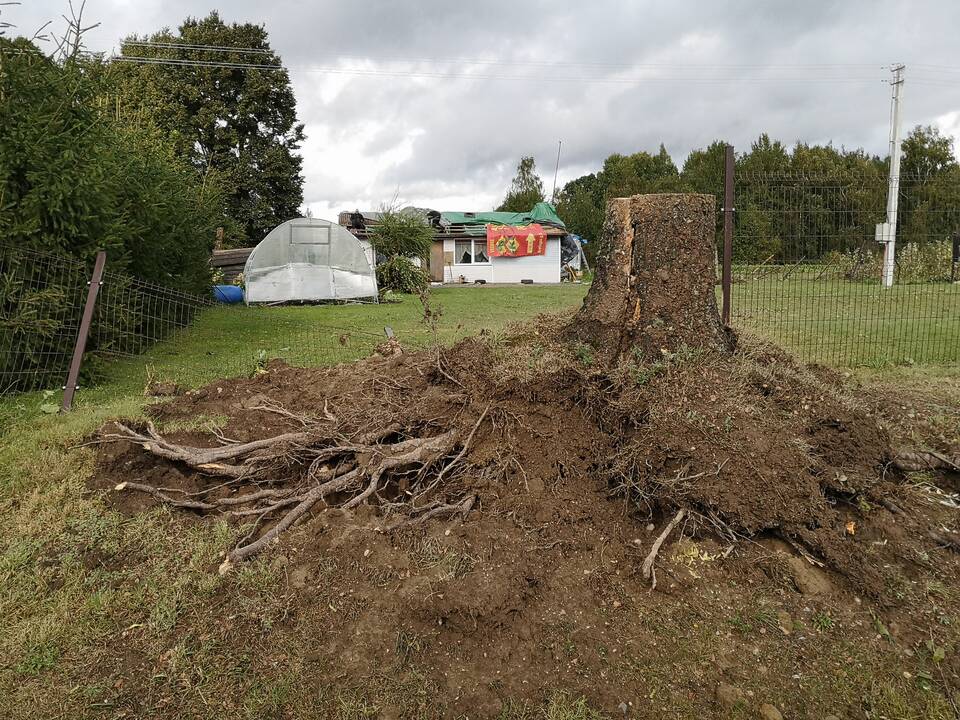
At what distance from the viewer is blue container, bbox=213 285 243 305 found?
701 inches

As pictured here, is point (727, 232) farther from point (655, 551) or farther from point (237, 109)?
point (237, 109)

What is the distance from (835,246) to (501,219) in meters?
28.9

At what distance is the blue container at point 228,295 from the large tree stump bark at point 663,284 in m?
15.1

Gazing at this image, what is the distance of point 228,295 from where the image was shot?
60.0ft

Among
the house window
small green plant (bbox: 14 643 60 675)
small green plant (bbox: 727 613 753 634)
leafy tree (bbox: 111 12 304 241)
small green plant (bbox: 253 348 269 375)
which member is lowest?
small green plant (bbox: 14 643 60 675)

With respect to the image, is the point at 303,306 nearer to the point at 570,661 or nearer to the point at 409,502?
the point at 409,502

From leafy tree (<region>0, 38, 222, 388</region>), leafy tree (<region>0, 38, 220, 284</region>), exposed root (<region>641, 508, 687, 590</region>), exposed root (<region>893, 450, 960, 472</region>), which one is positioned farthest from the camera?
leafy tree (<region>0, 38, 220, 284</region>)

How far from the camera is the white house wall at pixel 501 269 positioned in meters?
33.3

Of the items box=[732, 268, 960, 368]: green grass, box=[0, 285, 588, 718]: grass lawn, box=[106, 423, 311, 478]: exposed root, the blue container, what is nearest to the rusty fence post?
box=[732, 268, 960, 368]: green grass

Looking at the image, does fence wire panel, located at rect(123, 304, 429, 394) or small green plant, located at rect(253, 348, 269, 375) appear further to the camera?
fence wire panel, located at rect(123, 304, 429, 394)

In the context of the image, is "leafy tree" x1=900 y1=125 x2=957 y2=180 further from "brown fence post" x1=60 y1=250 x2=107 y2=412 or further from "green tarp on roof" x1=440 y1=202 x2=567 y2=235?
"brown fence post" x1=60 y1=250 x2=107 y2=412

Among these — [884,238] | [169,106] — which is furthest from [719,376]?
[169,106]

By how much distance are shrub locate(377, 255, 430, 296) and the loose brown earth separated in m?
18.4

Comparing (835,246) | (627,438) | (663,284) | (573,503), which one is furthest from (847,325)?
(573,503)
